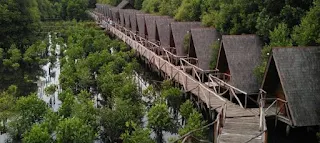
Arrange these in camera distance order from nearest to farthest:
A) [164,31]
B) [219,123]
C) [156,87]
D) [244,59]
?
[219,123] → [244,59] → [156,87] → [164,31]

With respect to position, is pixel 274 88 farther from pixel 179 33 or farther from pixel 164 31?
pixel 164 31

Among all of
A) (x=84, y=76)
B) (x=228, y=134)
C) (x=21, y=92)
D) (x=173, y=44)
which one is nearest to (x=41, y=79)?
(x=21, y=92)

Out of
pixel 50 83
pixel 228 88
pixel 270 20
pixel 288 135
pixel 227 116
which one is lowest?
pixel 50 83

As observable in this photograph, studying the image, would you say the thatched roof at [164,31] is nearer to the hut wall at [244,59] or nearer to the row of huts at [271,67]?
the row of huts at [271,67]

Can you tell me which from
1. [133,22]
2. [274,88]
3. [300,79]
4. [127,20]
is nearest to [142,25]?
[133,22]

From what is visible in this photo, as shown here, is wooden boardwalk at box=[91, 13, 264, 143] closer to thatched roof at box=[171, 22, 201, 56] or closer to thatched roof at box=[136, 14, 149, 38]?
thatched roof at box=[171, 22, 201, 56]

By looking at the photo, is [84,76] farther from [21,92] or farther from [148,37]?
[148,37]

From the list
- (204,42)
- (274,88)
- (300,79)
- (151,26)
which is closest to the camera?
(300,79)

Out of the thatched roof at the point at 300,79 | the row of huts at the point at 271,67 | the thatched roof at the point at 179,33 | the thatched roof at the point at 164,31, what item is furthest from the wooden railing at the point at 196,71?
the thatched roof at the point at 300,79
